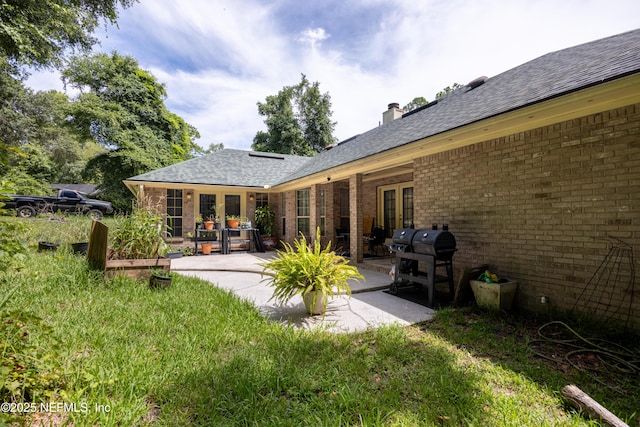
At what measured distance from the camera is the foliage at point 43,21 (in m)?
7.15

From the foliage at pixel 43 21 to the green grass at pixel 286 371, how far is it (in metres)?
7.74

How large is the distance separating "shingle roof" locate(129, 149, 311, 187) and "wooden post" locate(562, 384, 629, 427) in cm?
1045

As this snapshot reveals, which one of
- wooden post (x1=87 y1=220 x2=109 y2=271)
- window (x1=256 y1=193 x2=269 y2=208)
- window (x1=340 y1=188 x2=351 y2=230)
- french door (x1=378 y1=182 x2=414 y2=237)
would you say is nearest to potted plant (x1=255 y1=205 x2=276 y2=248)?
window (x1=256 y1=193 x2=269 y2=208)

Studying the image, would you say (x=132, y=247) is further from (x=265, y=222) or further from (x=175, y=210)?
(x=265, y=222)

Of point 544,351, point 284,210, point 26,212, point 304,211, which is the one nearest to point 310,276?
point 544,351

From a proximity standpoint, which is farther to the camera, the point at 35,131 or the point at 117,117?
the point at 35,131

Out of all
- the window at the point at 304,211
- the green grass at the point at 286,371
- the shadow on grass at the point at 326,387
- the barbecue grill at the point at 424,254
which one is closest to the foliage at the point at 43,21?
the green grass at the point at 286,371

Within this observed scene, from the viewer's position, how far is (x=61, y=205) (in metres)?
15.9

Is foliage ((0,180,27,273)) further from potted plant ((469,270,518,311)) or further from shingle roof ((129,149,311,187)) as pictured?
shingle roof ((129,149,311,187))

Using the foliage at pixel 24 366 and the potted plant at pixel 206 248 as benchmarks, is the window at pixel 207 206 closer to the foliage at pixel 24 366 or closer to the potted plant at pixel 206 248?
the potted plant at pixel 206 248

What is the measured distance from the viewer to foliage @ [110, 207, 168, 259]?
5.09 metres

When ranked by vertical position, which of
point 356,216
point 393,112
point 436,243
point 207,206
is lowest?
point 436,243

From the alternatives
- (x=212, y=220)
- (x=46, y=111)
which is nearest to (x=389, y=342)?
(x=212, y=220)

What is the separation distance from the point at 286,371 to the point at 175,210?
32.4 feet
